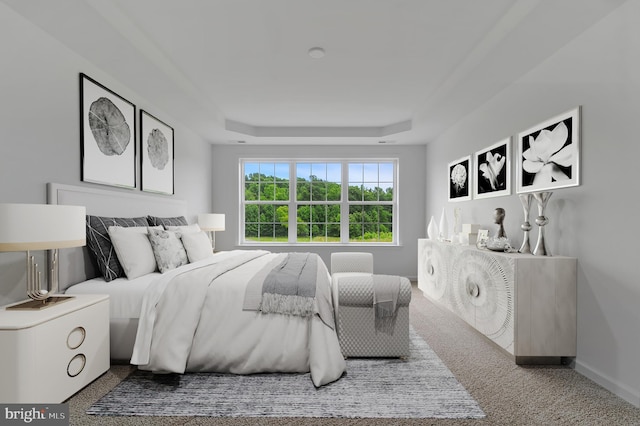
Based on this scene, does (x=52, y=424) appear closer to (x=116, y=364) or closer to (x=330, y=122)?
(x=116, y=364)

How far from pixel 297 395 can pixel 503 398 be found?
50.5 inches

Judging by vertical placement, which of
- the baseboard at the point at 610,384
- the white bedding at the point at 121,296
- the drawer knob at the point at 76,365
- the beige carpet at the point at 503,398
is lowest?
the beige carpet at the point at 503,398

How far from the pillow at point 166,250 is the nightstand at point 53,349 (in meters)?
0.61

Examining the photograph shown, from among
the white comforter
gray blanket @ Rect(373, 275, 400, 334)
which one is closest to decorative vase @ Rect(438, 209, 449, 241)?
gray blanket @ Rect(373, 275, 400, 334)

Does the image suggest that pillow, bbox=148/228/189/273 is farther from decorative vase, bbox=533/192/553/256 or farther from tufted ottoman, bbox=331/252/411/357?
decorative vase, bbox=533/192/553/256

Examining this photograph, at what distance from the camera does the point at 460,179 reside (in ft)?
14.0

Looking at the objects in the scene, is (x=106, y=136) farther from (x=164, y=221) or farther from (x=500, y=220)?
(x=500, y=220)

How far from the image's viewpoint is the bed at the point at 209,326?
2113 millimetres

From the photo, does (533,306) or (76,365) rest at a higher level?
(533,306)

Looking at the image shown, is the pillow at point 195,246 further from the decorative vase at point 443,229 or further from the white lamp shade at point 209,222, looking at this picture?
the decorative vase at point 443,229

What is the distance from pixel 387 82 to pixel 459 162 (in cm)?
159

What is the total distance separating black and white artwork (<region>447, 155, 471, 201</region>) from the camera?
4.05 meters

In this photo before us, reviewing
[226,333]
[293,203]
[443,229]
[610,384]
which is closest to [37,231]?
[226,333]

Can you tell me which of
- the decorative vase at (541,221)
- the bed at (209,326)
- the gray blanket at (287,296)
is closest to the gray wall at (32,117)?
the bed at (209,326)
